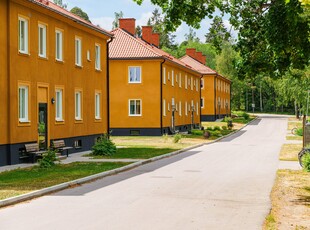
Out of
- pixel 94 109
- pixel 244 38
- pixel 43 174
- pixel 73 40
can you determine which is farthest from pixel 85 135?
pixel 244 38

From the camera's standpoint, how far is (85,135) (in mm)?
31344

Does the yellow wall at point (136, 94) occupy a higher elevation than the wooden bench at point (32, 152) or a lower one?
higher

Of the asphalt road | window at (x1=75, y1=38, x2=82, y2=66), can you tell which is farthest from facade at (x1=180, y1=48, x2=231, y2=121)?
the asphalt road

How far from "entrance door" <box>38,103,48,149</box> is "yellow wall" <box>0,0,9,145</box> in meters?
3.22

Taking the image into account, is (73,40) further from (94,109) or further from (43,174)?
(43,174)

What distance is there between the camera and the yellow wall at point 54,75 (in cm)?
2281

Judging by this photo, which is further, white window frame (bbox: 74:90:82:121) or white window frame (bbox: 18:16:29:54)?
white window frame (bbox: 74:90:82:121)

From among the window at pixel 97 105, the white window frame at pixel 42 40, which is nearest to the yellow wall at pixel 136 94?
the window at pixel 97 105

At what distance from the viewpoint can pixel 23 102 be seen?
23875mm

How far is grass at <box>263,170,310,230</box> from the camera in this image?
1055 centimetres

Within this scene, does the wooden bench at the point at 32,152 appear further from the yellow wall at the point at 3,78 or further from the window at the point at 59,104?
the window at the point at 59,104

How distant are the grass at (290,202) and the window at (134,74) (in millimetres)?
29786

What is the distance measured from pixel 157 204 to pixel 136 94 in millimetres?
36746

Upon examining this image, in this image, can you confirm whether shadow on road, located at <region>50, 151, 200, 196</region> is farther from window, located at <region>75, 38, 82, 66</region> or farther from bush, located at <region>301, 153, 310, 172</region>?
window, located at <region>75, 38, 82, 66</region>
